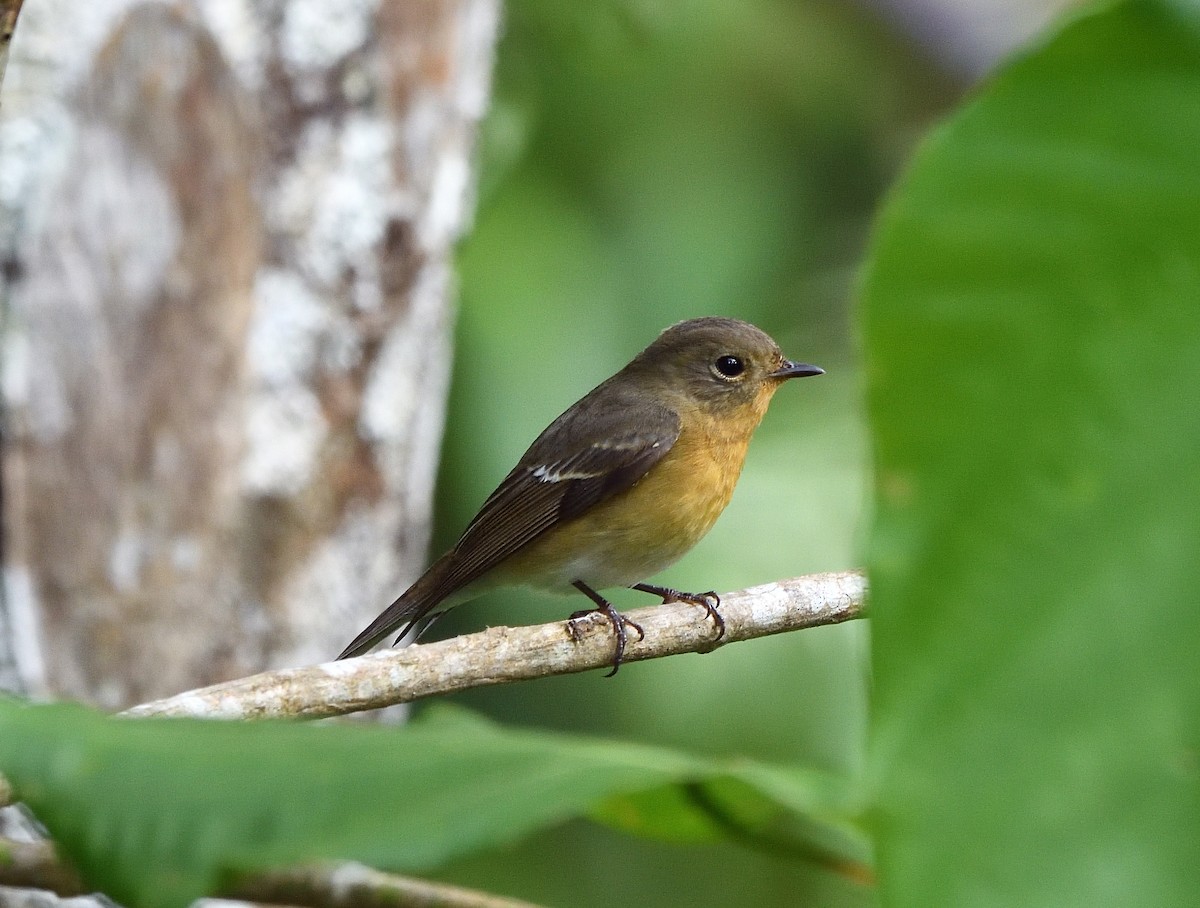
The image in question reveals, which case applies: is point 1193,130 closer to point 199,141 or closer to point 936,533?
point 936,533

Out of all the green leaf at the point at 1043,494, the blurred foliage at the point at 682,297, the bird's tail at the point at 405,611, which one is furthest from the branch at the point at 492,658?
the blurred foliage at the point at 682,297

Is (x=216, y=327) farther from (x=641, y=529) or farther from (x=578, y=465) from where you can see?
(x=641, y=529)

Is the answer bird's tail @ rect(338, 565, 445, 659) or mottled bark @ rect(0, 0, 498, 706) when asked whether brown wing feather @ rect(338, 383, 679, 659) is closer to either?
bird's tail @ rect(338, 565, 445, 659)

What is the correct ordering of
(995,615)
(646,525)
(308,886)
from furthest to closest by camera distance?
(646,525) < (308,886) < (995,615)

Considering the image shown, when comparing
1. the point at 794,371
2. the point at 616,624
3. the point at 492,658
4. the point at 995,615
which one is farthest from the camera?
the point at 794,371

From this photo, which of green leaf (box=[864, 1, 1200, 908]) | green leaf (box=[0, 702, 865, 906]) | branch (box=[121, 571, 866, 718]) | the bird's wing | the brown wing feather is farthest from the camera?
the bird's wing

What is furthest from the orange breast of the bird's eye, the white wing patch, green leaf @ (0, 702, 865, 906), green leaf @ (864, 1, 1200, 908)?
green leaf @ (864, 1, 1200, 908)

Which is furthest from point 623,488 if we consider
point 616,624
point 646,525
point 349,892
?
point 349,892
